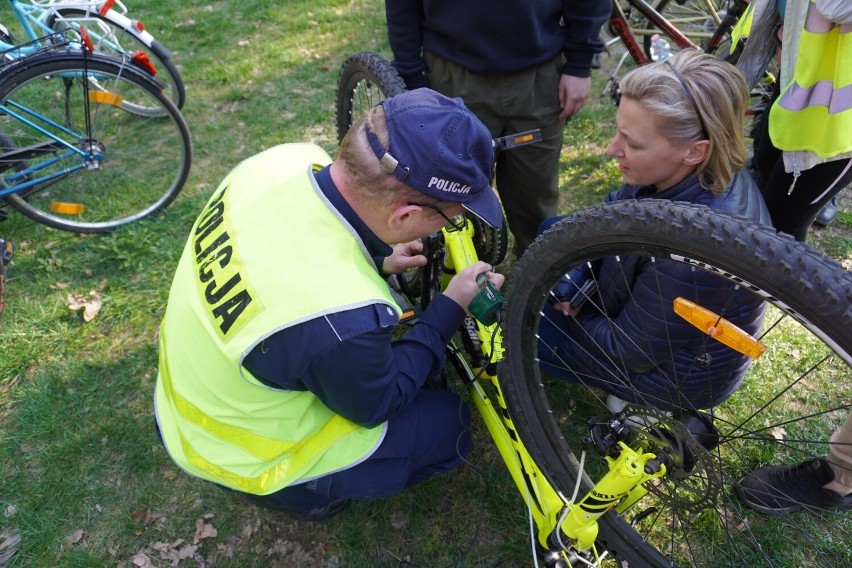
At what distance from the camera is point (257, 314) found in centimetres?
137

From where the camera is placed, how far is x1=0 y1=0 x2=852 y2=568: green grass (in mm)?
2201

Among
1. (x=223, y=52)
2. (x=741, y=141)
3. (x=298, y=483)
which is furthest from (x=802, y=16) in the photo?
(x=223, y=52)

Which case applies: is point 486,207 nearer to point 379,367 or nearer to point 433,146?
point 433,146

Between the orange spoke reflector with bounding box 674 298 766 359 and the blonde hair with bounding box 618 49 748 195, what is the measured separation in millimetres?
527

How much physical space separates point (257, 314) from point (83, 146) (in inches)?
112

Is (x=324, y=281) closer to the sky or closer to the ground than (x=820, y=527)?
closer to the sky

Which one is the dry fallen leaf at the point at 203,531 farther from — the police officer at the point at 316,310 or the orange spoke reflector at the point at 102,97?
the orange spoke reflector at the point at 102,97

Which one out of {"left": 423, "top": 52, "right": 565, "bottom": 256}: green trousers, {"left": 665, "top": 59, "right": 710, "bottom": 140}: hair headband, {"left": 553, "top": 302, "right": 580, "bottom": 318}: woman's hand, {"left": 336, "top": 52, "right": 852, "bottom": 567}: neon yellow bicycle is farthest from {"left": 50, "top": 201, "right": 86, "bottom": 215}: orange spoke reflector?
{"left": 665, "top": 59, "right": 710, "bottom": 140}: hair headband

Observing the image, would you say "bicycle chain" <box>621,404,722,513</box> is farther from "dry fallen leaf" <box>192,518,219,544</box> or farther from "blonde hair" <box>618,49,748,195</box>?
"dry fallen leaf" <box>192,518,219,544</box>

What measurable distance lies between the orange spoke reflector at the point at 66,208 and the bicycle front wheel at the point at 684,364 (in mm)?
3052

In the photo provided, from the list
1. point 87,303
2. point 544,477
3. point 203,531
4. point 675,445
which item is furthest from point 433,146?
point 87,303

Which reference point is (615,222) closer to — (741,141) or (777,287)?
(777,287)

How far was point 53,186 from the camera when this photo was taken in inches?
146

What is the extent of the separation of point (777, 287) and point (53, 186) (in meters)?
4.14
